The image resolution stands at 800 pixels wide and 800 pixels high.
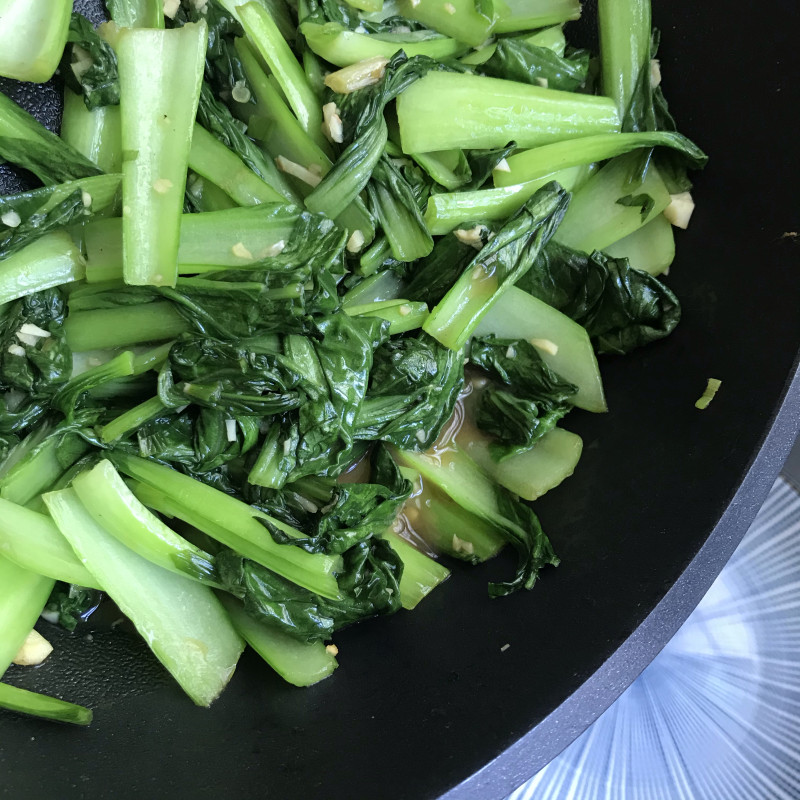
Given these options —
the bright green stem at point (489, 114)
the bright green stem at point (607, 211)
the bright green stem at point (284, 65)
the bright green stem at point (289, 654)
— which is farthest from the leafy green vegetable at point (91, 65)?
the bright green stem at point (289, 654)

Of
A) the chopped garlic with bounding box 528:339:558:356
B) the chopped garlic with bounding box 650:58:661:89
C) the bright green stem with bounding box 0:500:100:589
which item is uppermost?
the chopped garlic with bounding box 650:58:661:89

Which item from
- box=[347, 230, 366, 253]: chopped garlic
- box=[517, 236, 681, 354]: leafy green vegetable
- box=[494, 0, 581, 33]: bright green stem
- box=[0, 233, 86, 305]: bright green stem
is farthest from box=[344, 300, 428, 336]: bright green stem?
box=[494, 0, 581, 33]: bright green stem

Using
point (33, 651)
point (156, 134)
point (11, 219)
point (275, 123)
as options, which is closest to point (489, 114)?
point (275, 123)

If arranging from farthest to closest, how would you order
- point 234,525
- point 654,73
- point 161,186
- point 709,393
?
point 654,73
point 709,393
point 234,525
point 161,186

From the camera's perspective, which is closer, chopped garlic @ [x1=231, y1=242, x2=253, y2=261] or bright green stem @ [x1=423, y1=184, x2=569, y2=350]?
chopped garlic @ [x1=231, y1=242, x2=253, y2=261]

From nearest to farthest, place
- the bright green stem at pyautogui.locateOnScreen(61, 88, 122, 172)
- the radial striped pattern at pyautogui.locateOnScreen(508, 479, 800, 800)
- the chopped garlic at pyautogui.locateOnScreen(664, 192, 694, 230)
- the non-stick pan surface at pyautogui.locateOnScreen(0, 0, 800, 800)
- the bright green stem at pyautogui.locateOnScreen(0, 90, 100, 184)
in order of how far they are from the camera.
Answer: the non-stick pan surface at pyautogui.locateOnScreen(0, 0, 800, 800) → the bright green stem at pyautogui.locateOnScreen(0, 90, 100, 184) → the bright green stem at pyautogui.locateOnScreen(61, 88, 122, 172) → the chopped garlic at pyautogui.locateOnScreen(664, 192, 694, 230) → the radial striped pattern at pyautogui.locateOnScreen(508, 479, 800, 800)

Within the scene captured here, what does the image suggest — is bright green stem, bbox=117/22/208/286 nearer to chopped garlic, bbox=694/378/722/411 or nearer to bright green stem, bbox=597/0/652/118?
bright green stem, bbox=597/0/652/118

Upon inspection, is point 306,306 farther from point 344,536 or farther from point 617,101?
point 617,101

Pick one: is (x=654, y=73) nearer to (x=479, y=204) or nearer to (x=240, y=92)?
(x=479, y=204)
